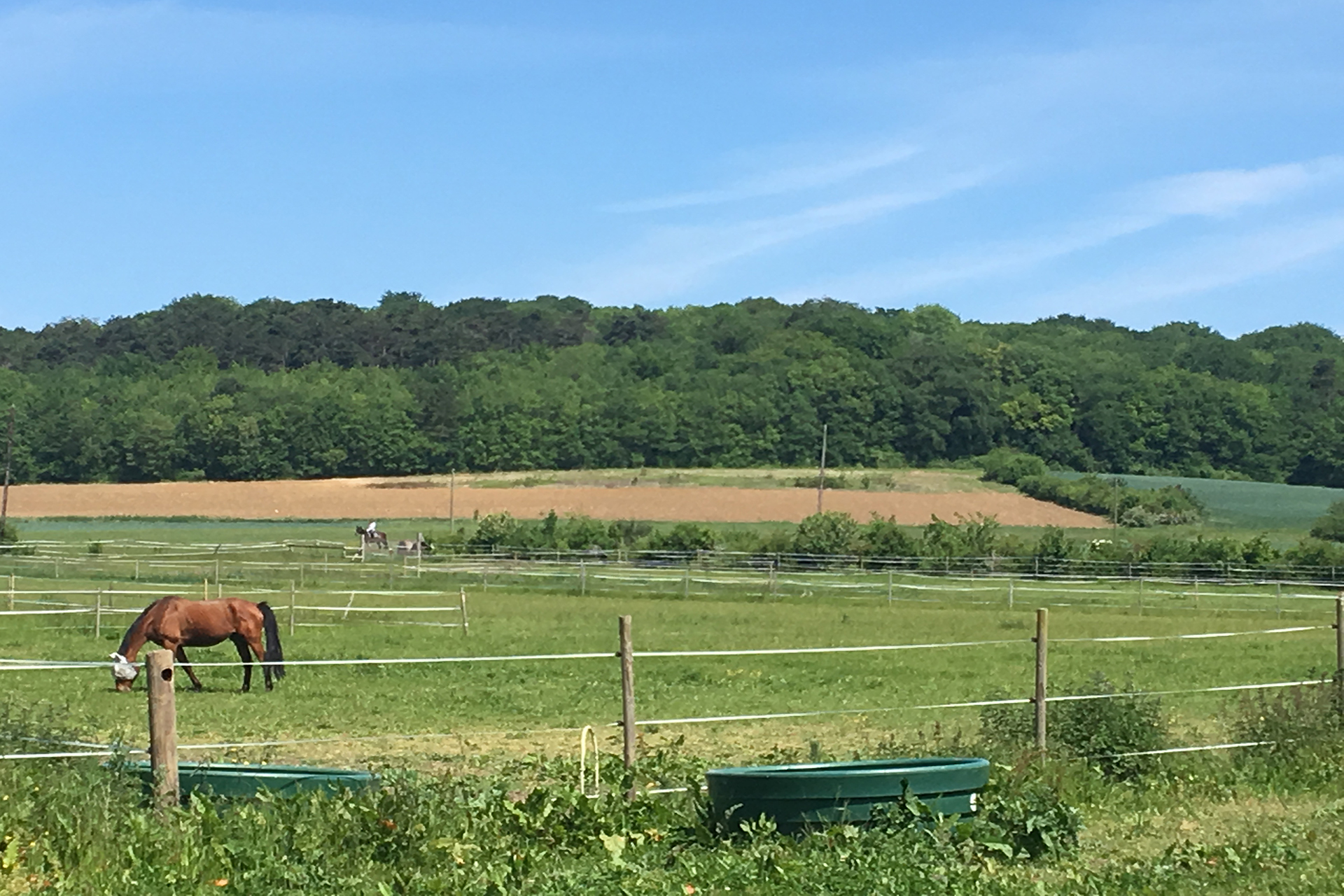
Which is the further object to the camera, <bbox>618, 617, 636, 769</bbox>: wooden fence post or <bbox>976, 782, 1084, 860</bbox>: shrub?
<bbox>618, 617, 636, 769</bbox>: wooden fence post

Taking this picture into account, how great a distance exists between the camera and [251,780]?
7.89 meters

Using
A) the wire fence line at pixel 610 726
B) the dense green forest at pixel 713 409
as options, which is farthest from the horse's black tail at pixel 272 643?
the dense green forest at pixel 713 409

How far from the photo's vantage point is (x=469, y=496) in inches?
3132

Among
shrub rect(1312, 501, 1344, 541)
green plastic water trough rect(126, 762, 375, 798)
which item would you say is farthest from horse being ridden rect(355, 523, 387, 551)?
green plastic water trough rect(126, 762, 375, 798)

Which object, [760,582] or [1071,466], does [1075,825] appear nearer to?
[760,582]

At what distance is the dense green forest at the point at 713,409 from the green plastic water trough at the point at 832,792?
300ft

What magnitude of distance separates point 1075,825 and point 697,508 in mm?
65813

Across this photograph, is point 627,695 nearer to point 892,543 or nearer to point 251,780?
point 251,780

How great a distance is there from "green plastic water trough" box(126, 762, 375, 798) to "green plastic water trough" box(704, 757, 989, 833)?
6.08 feet

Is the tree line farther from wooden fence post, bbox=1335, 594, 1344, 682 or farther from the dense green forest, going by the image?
wooden fence post, bbox=1335, 594, 1344, 682

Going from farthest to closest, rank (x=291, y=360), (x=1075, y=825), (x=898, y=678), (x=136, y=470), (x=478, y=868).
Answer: (x=291, y=360), (x=136, y=470), (x=898, y=678), (x=1075, y=825), (x=478, y=868)

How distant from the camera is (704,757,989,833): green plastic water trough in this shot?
7.31 metres

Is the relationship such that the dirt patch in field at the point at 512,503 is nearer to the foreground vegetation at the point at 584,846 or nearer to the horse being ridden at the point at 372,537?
the horse being ridden at the point at 372,537

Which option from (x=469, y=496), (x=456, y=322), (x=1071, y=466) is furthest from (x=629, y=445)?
(x=456, y=322)
